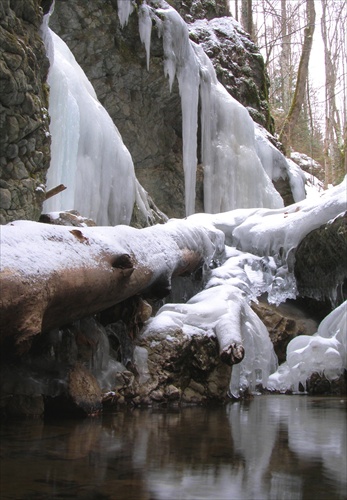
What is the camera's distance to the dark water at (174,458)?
1.58 m

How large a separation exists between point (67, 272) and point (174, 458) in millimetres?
1131

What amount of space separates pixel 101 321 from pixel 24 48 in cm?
273

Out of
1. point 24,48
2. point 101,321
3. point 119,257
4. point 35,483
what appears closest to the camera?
point 35,483

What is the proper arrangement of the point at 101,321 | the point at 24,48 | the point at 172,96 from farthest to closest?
1. the point at 172,96
2. the point at 24,48
3. the point at 101,321

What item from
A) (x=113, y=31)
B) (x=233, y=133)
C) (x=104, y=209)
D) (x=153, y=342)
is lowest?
(x=153, y=342)

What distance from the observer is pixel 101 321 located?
390cm

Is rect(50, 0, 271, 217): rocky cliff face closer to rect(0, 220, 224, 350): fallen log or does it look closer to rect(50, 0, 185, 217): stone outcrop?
rect(50, 0, 185, 217): stone outcrop

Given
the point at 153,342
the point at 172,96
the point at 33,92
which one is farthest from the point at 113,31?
the point at 153,342

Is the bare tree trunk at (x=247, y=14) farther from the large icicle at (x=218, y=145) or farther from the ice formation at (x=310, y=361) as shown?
the ice formation at (x=310, y=361)

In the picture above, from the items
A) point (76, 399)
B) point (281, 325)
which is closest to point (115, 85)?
point (281, 325)

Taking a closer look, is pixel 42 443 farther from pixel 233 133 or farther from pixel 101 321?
pixel 233 133

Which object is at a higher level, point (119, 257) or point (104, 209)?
point (104, 209)

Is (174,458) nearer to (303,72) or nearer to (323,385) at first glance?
(323,385)

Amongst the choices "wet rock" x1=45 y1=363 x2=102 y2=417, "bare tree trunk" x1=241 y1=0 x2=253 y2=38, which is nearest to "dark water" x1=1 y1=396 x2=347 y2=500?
Answer: "wet rock" x1=45 y1=363 x2=102 y2=417
